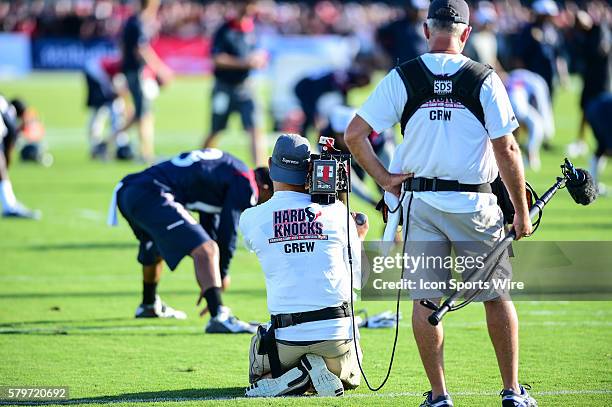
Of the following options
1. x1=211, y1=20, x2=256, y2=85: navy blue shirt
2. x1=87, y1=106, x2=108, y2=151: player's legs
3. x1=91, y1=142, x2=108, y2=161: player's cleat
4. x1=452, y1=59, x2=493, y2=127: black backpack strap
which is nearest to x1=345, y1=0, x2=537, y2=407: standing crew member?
x1=452, y1=59, x2=493, y2=127: black backpack strap

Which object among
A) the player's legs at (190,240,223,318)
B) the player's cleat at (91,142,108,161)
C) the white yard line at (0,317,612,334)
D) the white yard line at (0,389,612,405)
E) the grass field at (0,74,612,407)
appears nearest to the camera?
the white yard line at (0,389,612,405)

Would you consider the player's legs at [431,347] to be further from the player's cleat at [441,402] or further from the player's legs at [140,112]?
the player's legs at [140,112]

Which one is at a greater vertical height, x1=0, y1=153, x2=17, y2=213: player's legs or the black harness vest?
the black harness vest

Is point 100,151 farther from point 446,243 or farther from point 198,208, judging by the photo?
point 446,243

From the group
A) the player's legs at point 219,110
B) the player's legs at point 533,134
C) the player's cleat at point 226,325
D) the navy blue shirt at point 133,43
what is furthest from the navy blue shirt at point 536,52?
the player's cleat at point 226,325

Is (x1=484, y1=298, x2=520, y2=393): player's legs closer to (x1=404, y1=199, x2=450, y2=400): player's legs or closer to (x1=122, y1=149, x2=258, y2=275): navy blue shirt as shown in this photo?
(x1=404, y1=199, x2=450, y2=400): player's legs

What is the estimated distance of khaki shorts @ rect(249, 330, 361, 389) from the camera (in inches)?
256

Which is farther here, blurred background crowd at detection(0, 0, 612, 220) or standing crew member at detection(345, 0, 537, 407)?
blurred background crowd at detection(0, 0, 612, 220)

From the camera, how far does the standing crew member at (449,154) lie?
5977 mm

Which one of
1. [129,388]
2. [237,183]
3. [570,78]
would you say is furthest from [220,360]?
[570,78]

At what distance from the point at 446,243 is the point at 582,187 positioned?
37.9 inches

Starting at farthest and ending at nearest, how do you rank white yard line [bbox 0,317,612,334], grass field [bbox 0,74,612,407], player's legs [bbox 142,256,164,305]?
player's legs [bbox 142,256,164,305]
white yard line [bbox 0,317,612,334]
grass field [bbox 0,74,612,407]

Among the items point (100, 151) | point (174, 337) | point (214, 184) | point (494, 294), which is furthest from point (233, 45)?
point (494, 294)

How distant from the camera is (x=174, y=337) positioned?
8.42 m
